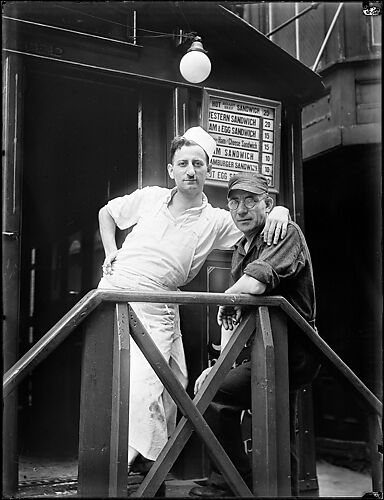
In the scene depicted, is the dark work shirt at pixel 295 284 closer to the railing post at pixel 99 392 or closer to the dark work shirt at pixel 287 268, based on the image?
the dark work shirt at pixel 287 268

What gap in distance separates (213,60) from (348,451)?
4968 millimetres

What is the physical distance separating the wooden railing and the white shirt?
0.92m

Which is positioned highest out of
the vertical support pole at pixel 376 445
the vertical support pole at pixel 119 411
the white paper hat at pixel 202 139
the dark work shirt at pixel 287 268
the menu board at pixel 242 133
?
the menu board at pixel 242 133

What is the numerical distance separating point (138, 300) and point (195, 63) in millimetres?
2276

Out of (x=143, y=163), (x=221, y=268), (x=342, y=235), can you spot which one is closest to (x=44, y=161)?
(x=143, y=163)

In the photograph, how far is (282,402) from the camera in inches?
132

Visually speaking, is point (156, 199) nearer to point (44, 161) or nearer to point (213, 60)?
point (213, 60)

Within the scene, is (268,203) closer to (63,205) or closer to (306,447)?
(306,447)

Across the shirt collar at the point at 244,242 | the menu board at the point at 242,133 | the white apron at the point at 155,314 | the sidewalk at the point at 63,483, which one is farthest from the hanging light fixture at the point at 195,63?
the sidewalk at the point at 63,483

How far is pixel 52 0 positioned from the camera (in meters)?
4.39

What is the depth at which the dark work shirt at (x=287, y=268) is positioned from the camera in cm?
336

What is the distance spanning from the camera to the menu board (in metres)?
5.04

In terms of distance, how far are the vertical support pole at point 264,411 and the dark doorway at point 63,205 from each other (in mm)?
2456

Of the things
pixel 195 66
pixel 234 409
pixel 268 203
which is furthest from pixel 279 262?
pixel 195 66
